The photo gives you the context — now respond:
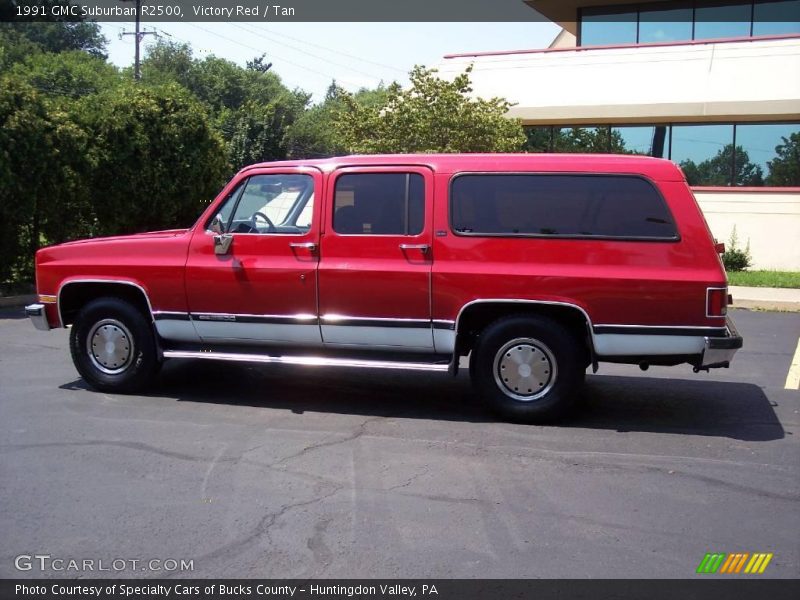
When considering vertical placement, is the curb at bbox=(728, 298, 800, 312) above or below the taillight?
below

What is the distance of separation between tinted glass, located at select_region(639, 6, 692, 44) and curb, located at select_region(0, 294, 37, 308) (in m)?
17.5

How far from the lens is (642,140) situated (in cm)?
2147

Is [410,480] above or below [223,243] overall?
below

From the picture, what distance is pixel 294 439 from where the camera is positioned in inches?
247

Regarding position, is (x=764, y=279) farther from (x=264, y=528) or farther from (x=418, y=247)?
(x=264, y=528)

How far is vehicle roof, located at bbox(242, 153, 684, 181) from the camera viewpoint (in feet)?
21.4

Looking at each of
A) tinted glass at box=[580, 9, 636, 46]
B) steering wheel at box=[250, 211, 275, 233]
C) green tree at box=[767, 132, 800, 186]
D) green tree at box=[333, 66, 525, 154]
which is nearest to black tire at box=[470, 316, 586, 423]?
steering wheel at box=[250, 211, 275, 233]

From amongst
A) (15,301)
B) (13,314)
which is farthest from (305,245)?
(15,301)

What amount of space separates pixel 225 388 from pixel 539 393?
307 cm

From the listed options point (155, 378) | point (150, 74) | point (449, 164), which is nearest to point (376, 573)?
point (449, 164)

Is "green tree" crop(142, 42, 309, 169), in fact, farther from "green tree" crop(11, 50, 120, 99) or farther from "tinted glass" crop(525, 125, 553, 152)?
"tinted glass" crop(525, 125, 553, 152)

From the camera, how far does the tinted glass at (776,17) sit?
2234cm

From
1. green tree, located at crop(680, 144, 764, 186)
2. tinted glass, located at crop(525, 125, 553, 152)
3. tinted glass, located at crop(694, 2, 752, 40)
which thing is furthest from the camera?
tinted glass, located at crop(694, 2, 752, 40)

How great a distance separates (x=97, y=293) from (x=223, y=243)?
150 centimetres
